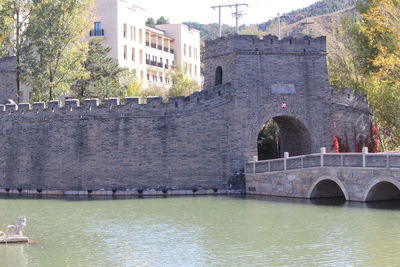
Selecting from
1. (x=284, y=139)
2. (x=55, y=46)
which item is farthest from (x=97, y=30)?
(x=284, y=139)

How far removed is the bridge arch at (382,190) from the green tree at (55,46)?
21112 millimetres

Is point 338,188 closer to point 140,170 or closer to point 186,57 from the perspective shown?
point 140,170

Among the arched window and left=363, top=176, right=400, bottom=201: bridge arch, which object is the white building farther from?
left=363, top=176, right=400, bottom=201: bridge arch

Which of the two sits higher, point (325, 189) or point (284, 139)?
point (284, 139)

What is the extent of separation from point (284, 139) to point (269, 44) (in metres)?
4.87

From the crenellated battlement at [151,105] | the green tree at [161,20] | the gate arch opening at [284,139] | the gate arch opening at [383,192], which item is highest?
the green tree at [161,20]

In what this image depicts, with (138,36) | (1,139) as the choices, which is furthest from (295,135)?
(138,36)

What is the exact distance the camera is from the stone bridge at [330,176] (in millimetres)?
24266

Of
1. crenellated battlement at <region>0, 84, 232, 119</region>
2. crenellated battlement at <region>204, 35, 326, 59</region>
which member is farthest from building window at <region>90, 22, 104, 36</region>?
crenellated battlement at <region>204, 35, 326, 59</region>

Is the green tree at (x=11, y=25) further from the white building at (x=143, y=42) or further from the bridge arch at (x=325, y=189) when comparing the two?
the bridge arch at (x=325, y=189)

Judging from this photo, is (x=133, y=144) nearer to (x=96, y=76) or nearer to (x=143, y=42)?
(x=96, y=76)

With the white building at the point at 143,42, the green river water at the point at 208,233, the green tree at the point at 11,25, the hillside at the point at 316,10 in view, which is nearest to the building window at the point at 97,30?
the white building at the point at 143,42

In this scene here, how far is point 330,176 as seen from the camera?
85.3ft

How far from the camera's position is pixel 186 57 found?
227 feet
